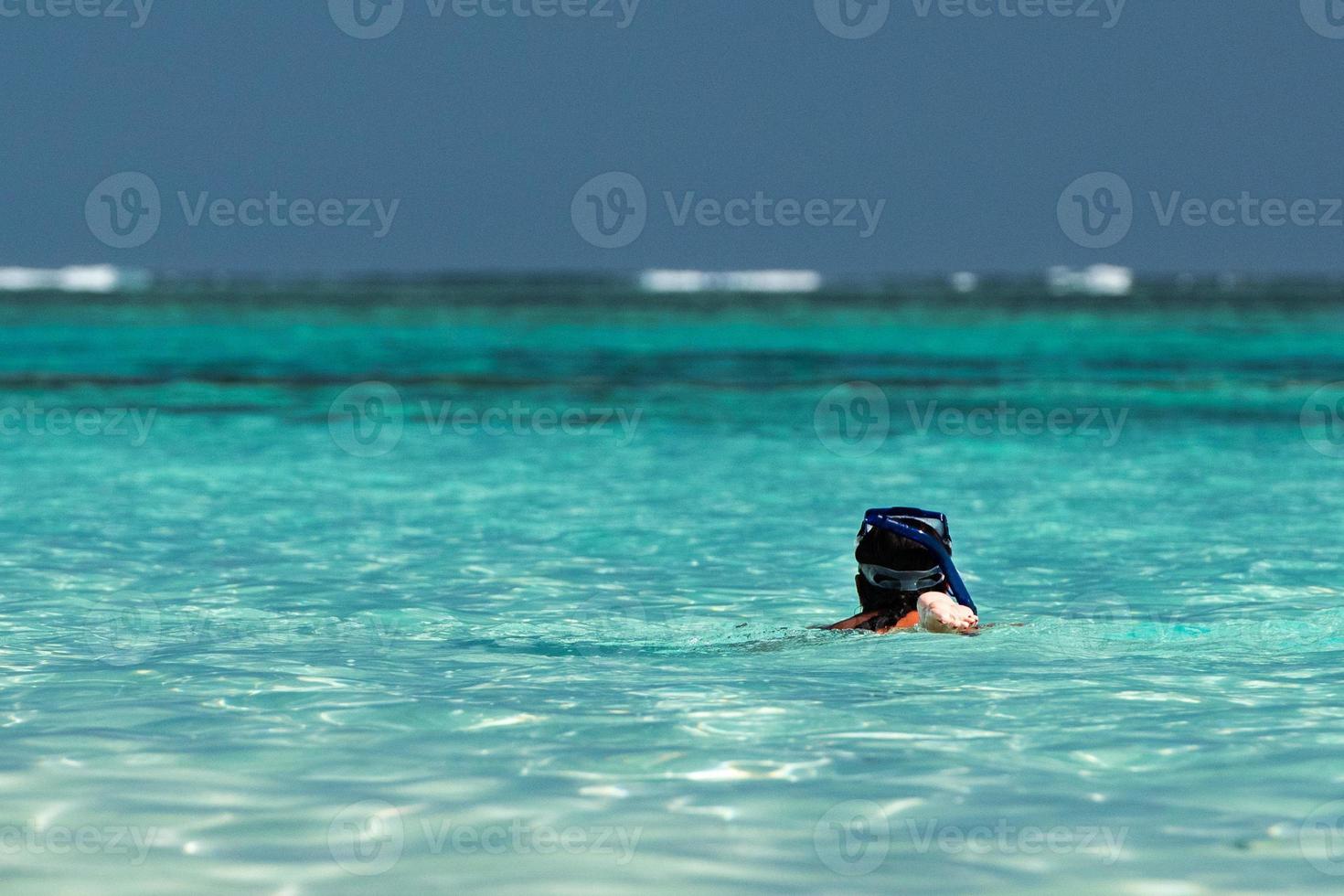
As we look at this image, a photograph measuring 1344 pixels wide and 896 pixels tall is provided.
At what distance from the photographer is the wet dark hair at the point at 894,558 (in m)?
8.40

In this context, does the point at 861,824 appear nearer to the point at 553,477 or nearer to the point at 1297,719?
the point at 1297,719

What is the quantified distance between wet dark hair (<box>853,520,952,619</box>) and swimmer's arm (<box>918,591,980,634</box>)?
5.9 inches

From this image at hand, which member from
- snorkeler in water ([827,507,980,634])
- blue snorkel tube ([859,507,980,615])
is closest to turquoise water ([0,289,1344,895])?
snorkeler in water ([827,507,980,634])

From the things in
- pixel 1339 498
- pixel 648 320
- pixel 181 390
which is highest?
pixel 648 320

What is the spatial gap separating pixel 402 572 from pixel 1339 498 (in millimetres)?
9617

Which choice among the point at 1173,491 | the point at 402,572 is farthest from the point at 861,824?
the point at 1173,491

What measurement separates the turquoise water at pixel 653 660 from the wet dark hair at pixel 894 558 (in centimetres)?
26

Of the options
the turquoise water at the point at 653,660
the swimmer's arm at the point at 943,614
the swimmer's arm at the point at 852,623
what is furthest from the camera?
the swimmer's arm at the point at 852,623

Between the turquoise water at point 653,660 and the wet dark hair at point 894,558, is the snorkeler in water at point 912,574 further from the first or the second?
the turquoise water at point 653,660

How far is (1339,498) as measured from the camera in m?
16.6

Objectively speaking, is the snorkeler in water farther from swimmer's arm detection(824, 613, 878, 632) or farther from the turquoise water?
the turquoise water

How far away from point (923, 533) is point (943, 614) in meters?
0.41

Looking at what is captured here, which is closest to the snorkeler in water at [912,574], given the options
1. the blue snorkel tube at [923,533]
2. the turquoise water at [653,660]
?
the blue snorkel tube at [923,533]

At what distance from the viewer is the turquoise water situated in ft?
18.6
